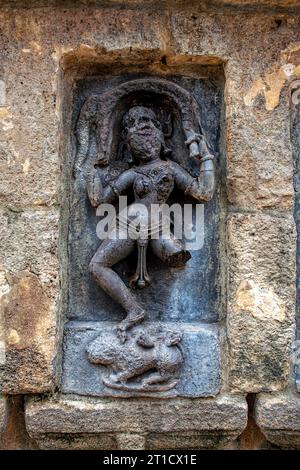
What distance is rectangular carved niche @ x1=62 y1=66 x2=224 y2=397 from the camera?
2725 millimetres

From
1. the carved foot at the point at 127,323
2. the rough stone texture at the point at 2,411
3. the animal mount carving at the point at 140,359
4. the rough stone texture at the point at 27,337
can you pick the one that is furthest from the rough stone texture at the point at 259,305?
the rough stone texture at the point at 2,411

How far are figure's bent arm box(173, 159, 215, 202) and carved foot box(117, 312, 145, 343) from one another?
1.95ft

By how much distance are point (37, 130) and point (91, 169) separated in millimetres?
326

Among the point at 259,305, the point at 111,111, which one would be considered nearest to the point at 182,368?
the point at 259,305

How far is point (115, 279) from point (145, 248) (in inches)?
7.7

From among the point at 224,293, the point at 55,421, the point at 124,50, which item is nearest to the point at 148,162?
the point at 124,50

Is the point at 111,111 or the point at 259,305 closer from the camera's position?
the point at 259,305

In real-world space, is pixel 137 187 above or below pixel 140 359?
above

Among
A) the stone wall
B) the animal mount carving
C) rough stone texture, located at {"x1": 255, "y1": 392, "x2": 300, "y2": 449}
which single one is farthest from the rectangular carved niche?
rough stone texture, located at {"x1": 255, "y1": 392, "x2": 300, "y2": 449}

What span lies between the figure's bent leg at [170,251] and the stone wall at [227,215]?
0.21 meters

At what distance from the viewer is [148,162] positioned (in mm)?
2805

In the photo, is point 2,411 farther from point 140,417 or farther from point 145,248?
point 145,248

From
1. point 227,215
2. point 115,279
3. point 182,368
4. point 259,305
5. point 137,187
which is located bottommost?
point 182,368

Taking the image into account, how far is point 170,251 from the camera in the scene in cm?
272
